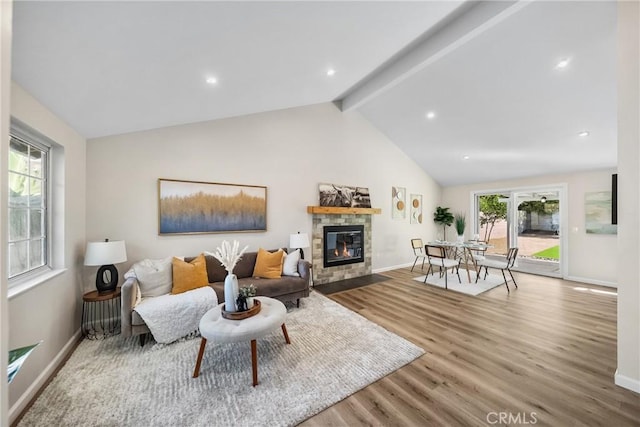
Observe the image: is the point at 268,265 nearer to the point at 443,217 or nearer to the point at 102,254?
the point at 102,254

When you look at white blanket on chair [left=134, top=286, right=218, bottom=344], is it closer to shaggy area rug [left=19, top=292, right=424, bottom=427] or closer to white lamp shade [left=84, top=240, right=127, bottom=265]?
shaggy area rug [left=19, top=292, right=424, bottom=427]

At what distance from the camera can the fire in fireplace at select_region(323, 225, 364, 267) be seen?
493cm

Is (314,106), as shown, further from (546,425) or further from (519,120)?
(546,425)

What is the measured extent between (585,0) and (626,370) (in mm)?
3184

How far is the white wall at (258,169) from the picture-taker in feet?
10.1

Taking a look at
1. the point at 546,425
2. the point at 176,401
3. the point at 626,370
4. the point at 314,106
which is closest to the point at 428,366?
the point at 546,425

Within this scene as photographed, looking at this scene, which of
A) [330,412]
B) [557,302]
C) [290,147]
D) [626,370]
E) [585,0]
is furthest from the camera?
[290,147]

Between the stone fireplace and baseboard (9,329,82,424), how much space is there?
3.29 m

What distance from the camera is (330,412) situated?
170 centimetres

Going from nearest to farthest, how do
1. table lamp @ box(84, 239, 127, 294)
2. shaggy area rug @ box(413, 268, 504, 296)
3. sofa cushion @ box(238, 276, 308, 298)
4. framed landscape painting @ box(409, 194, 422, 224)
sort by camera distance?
table lamp @ box(84, 239, 127, 294) → sofa cushion @ box(238, 276, 308, 298) → shaggy area rug @ box(413, 268, 504, 296) → framed landscape painting @ box(409, 194, 422, 224)

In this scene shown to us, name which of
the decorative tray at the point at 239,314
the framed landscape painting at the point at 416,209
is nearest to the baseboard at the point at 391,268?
the framed landscape painting at the point at 416,209

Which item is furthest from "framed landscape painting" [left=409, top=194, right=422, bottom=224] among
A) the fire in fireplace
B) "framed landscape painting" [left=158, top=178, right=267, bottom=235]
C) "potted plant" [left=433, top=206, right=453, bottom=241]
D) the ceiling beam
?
"framed landscape painting" [left=158, top=178, right=267, bottom=235]

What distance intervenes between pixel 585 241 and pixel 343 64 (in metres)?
5.84

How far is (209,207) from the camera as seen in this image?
368cm
